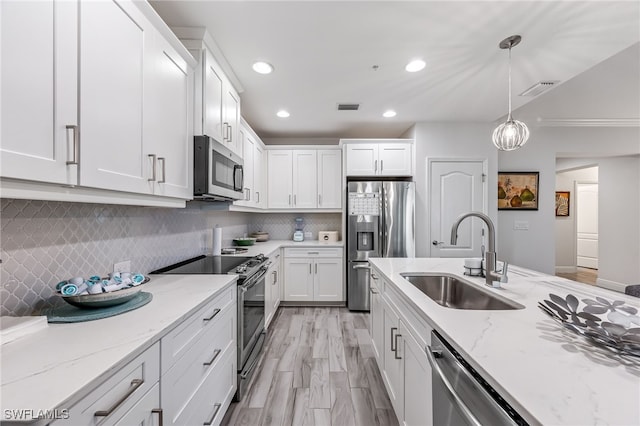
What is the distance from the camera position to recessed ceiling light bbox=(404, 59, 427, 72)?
2213mm

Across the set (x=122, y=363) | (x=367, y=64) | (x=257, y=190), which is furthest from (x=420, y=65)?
(x=122, y=363)

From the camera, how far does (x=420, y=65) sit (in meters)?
2.27

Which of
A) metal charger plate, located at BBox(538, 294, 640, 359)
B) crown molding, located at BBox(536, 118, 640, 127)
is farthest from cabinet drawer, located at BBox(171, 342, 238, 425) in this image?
crown molding, located at BBox(536, 118, 640, 127)

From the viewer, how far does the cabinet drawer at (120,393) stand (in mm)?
641

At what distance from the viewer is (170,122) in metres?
1.51

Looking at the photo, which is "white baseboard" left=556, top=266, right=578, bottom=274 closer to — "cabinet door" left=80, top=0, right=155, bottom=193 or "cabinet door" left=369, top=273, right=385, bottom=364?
"cabinet door" left=369, top=273, right=385, bottom=364

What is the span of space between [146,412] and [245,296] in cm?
103

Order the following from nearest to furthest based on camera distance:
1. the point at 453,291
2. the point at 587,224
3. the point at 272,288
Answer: the point at 453,291 < the point at 272,288 < the point at 587,224

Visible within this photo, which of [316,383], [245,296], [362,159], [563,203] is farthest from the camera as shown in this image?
[563,203]

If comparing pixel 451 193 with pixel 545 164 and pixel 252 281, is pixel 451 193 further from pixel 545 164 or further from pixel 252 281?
pixel 252 281

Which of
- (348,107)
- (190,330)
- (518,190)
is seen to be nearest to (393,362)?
(190,330)

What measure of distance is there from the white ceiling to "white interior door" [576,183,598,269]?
14.0 ft

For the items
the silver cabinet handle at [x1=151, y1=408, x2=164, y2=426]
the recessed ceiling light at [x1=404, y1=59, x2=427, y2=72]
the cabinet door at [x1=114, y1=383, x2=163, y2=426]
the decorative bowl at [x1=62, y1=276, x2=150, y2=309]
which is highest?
the recessed ceiling light at [x1=404, y1=59, x2=427, y2=72]

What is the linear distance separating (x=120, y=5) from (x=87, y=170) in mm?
761
